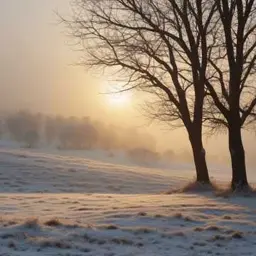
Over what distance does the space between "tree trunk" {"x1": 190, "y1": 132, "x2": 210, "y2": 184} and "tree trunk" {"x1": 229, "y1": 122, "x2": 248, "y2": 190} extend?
2.94 metres

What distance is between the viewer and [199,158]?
26.1 metres

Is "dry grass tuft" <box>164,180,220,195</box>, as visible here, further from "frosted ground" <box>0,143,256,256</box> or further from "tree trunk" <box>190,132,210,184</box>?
"frosted ground" <box>0,143,256,256</box>

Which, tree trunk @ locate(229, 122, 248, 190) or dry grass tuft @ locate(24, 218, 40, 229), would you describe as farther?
tree trunk @ locate(229, 122, 248, 190)

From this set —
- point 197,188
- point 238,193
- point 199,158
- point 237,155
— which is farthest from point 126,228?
point 199,158

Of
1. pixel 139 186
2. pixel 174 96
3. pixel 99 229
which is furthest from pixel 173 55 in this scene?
pixel 99 229

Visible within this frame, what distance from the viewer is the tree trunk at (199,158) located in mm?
25703

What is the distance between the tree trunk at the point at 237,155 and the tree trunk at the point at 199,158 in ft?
9.64

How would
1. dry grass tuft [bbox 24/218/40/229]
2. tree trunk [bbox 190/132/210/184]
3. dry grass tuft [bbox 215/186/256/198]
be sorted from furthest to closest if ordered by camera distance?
tree trunk [bbox 190/132/210/184]
dry grass tuft [bbox 215/186/256/198]
dry grass tuft [bbox 24/218/40/229]

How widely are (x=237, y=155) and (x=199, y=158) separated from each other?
3.45 metres

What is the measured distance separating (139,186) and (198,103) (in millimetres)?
10175

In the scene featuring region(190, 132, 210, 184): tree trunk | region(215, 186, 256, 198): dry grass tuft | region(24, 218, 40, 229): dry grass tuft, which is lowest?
region(24, 218, 40, 229): dry grass tuft

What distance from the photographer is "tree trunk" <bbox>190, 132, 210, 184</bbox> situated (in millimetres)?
25703

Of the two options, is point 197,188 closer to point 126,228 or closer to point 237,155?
point 237,155

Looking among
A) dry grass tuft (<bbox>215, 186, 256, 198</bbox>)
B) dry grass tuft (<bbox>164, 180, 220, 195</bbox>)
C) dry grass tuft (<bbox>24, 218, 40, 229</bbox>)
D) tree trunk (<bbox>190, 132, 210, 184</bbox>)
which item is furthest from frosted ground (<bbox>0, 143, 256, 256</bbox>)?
tree trunk (<bbox>190, 132, 210, 184</bbox>)
